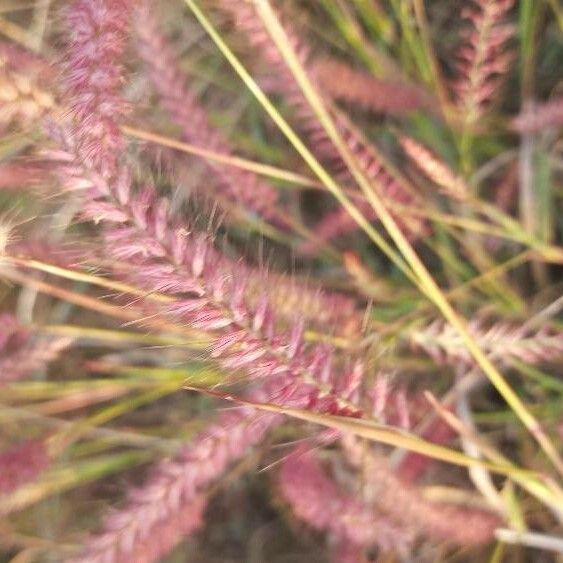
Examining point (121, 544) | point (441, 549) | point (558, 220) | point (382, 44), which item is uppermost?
point (382, 44)

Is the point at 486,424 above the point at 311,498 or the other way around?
the other way around

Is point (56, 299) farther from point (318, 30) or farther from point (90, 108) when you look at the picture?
point (90, 108)

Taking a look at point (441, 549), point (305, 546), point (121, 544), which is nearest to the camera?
point (121, 544)

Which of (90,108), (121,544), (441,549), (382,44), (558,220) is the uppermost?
(90,108)

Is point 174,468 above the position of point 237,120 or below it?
below

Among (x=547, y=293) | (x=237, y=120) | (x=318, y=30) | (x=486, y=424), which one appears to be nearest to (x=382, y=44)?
(x=318, y=30)

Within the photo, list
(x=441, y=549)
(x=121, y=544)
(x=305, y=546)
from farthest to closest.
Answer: (x=305, y=546)
(x=441, y=549)
(x=121, y=544)

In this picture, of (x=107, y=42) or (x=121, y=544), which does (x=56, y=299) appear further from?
(x=107, y=42)

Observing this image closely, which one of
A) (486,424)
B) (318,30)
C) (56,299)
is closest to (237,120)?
(318,30)

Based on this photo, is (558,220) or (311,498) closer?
(311,498)
